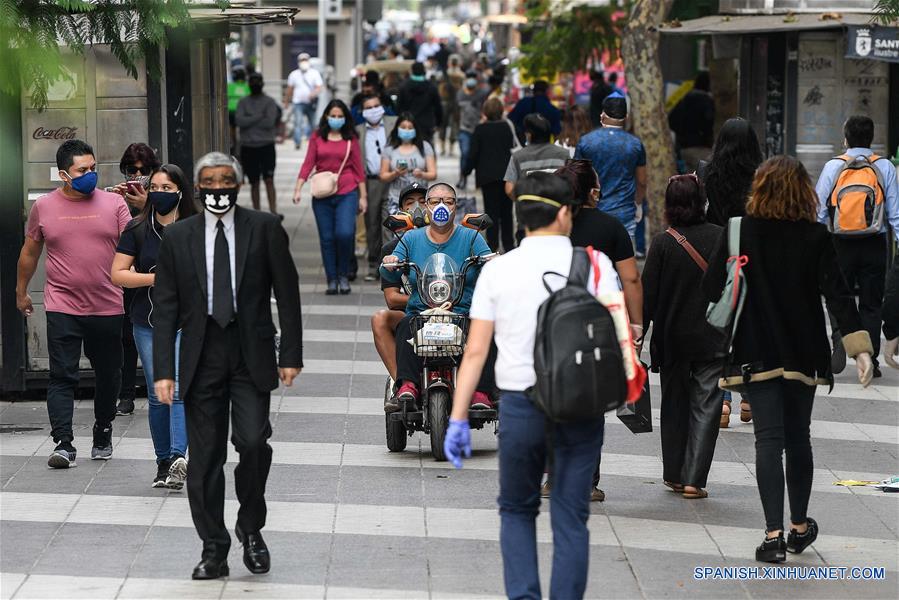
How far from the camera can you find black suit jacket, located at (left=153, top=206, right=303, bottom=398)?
6.30 meters

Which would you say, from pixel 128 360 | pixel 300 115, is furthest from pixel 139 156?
pixel 300 115

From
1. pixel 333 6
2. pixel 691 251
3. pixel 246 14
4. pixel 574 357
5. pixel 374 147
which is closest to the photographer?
pixel 574 357

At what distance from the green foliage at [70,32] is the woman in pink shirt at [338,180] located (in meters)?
5.96

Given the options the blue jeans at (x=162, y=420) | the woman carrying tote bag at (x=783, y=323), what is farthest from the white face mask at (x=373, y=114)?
the woman carrying tote bag at (x=783, y=323)

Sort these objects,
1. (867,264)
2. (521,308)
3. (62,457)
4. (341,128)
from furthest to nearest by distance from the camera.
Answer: (341,128)
(867,264)
(62,457)
(521,308)

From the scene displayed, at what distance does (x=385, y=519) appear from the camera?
7.38 metres

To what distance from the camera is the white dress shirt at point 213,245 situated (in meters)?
6.31

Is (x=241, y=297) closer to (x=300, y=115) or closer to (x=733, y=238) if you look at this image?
(x=733, y=238)

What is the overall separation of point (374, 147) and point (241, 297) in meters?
9.11

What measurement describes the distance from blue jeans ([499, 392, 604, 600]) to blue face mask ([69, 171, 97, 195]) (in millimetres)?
3669

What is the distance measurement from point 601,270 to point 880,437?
14.8ft

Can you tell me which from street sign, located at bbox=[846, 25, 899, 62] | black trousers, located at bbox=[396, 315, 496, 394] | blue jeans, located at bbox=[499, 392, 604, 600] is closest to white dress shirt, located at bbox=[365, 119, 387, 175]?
street sign, located at bbox=[846, 25, 899, 62]

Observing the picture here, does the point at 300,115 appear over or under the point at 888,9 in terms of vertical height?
under

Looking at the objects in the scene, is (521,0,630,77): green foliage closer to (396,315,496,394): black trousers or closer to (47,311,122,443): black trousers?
(396,315,496,394): black trousers
